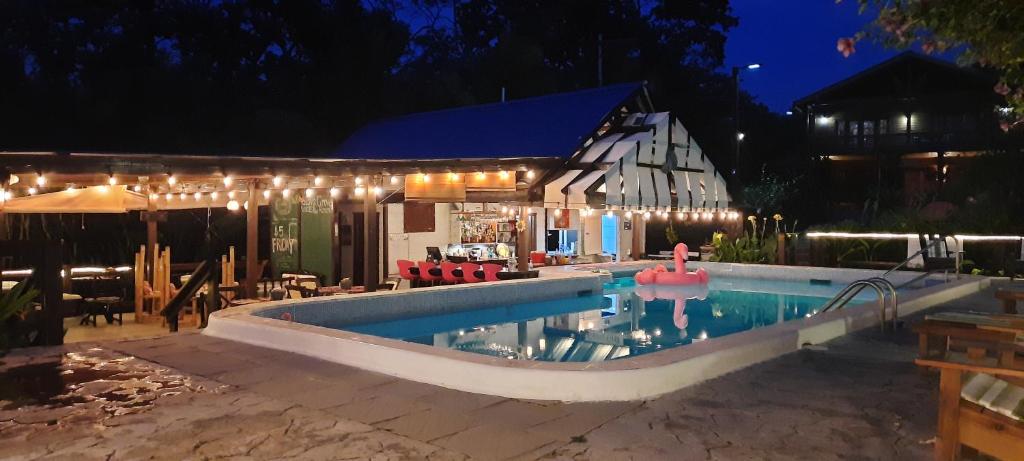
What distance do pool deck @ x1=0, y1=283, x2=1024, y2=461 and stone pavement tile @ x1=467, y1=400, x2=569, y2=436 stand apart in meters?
0.01

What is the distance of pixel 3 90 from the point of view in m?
20.2

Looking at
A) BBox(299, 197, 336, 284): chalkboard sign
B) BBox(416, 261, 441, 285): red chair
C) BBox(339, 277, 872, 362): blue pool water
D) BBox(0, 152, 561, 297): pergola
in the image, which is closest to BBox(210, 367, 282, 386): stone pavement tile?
BBox(339, 277, 872, 362): blue pool water

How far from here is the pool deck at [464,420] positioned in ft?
15.2

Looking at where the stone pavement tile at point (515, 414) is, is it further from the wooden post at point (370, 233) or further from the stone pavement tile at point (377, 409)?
the wooden post at point (370, 233)

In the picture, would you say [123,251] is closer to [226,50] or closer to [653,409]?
[226,50]

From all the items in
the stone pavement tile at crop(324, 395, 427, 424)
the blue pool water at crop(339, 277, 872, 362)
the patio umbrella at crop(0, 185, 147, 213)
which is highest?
the patio umbrella at crop(0, 185, 147, 213)

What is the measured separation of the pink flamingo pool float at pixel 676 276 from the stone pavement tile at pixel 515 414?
39.6ft

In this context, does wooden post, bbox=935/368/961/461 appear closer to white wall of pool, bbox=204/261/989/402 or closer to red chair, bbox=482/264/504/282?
white wall of pool, bbox=204/261/989/402

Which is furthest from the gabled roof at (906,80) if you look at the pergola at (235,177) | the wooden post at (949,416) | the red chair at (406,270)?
the wooden post at (949,416)

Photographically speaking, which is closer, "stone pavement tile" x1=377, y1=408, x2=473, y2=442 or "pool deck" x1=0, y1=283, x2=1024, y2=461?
"pool deck" x1=0, y1=283, x2=1024, y2=461

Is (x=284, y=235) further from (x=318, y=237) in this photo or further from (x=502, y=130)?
(x=502, y=130)

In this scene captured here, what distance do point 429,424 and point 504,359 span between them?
1236mm

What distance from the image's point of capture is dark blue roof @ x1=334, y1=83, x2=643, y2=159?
61.3 ft

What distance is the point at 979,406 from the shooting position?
401cm
